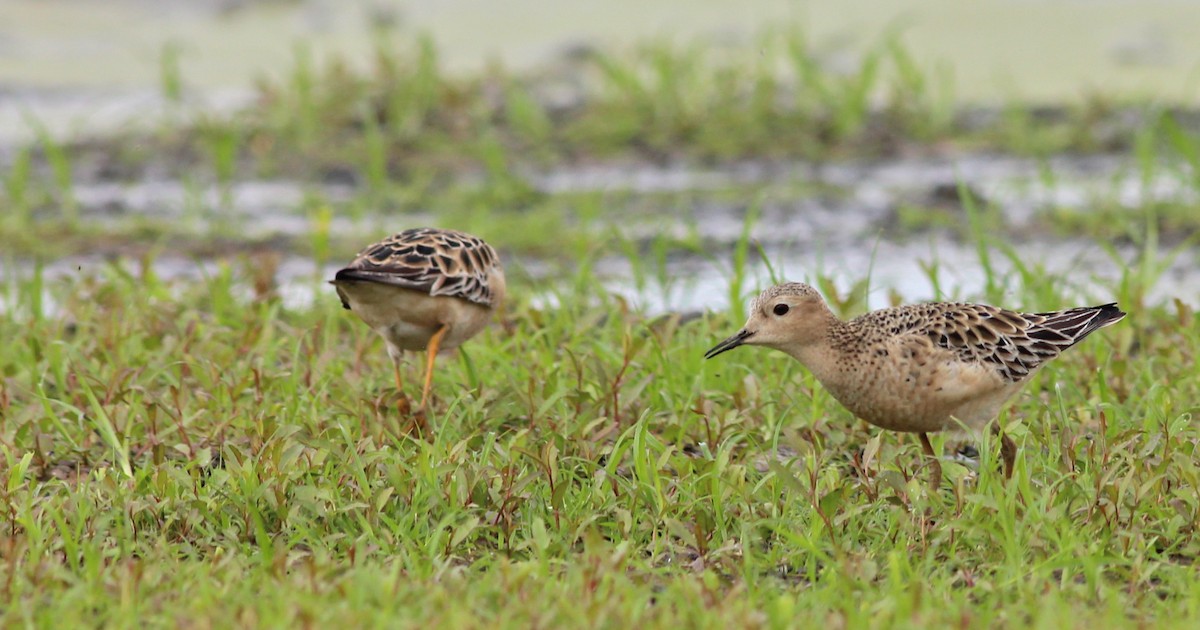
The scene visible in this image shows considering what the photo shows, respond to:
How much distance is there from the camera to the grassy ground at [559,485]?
435 centimetres

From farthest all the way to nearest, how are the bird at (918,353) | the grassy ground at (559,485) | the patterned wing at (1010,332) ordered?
1. the patterned wing at (1010,332)
2. the bird at (918,353)
3. the grassy ground at (559,485)

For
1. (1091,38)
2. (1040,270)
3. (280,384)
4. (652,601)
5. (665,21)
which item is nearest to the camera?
(652,601)

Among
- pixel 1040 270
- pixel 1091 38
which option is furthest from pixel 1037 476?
pixel 1091 38

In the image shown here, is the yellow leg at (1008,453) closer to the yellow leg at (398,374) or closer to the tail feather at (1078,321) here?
the tail feather at (1078,321)

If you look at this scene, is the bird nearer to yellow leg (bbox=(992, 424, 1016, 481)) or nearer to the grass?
yellow leg (bbox=(992, 424, 1016, 481))

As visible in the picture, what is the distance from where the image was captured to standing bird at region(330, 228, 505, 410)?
232 inches

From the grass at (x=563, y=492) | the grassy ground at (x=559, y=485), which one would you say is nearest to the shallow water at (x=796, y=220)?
the grassy ground at (x=559, y=485)

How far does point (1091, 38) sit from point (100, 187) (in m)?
8.66

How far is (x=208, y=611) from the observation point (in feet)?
13.6

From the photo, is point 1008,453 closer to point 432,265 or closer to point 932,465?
point 932,465

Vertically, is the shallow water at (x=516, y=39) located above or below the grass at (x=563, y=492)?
above

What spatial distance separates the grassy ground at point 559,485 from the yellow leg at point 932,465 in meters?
0.07

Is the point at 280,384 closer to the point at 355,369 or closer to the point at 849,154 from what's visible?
the point at 355,369

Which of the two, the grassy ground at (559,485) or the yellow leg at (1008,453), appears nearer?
the grassy ground at (559,485)
